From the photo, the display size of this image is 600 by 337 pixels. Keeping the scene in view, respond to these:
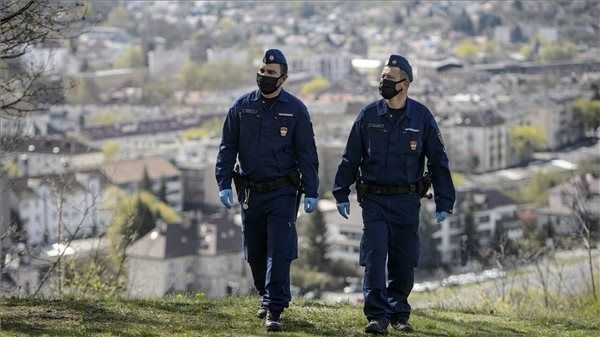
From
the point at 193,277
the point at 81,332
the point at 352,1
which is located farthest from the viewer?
the point at 352,1

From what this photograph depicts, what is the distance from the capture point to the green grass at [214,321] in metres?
8.01

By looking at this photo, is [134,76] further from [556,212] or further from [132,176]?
[556,212]

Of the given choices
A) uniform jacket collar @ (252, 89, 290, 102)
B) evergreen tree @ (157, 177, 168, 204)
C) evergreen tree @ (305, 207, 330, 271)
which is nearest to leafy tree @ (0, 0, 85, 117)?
uniform jacket collar @ (252, 89, 290, 102)

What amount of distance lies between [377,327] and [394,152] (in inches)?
37.9

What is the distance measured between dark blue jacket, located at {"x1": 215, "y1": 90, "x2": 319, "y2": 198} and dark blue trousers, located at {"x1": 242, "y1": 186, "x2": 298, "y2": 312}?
0.12m

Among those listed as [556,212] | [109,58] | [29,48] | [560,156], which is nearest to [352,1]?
[109,58]

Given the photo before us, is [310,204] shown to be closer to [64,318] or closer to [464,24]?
[64,318]

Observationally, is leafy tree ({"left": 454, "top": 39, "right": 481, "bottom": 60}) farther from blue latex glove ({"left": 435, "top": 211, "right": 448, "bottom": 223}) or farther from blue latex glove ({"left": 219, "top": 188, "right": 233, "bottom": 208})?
blue latex glove ({"left": 219, "top": 188, "right": 233, "bottom": 208})

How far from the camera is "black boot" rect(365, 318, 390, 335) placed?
799 cm

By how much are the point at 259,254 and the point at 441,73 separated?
281 feet

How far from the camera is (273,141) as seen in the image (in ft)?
26.4

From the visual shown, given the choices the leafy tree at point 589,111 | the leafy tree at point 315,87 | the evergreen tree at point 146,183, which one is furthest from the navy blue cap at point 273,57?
the leafy tree at point 315,87

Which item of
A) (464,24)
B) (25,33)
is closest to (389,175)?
(25,33)

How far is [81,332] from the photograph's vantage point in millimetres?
7875
